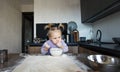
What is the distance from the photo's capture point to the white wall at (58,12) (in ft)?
12.1

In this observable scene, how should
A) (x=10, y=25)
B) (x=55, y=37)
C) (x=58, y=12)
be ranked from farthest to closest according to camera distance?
(x=10, y=25) < (x=58, y=12) < (x=55, y=37)

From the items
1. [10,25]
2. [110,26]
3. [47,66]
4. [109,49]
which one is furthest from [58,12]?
[47,66]

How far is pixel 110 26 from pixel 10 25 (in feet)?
10.6

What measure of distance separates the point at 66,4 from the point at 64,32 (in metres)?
0.65

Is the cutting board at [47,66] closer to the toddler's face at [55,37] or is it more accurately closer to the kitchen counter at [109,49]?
the kitchen counter at [109,49]

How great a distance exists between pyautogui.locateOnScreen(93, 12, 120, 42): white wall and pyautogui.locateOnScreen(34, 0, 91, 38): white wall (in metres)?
0.61

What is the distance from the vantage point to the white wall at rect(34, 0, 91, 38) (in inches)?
145

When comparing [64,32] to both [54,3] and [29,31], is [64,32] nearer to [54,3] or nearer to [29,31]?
[54,3]

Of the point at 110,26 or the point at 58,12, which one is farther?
the point at 58,12

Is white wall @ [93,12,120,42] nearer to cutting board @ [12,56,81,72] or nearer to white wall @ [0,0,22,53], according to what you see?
cutting board @ [12,56,81,72]

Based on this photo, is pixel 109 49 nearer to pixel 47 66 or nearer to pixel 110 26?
pixel 47 66

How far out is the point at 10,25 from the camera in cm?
486

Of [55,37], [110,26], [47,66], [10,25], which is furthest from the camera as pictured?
[10,25]

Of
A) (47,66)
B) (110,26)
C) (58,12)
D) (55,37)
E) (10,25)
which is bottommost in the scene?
(47,66)
